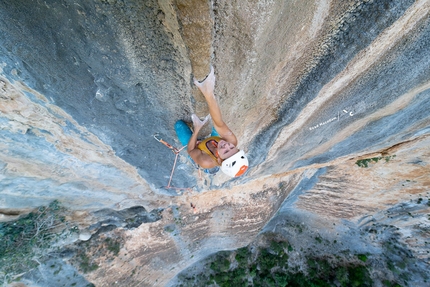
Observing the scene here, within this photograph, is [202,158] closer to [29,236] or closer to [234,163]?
[234,163]

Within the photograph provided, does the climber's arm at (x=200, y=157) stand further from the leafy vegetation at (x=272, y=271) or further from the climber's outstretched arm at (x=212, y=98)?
the leafy vegetation at (x=272, y=271)

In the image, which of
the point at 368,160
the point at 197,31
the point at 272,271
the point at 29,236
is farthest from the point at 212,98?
the point at 272,271

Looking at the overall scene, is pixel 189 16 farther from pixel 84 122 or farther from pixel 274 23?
pixel 84 122

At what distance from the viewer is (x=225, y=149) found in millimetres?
2059

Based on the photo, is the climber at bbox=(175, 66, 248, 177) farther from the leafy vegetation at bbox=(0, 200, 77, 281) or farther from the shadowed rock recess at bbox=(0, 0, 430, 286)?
the leafy vegetation at bbox=(0, 200, 77, 281)

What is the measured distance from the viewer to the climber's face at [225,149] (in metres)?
2.05

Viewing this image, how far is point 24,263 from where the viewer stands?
3.21m

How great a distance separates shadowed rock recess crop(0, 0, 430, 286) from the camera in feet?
4.11


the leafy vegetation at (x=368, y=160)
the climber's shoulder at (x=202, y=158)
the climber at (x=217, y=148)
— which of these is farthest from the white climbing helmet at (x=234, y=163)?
the leafy vegetation at (x=368, y=160)

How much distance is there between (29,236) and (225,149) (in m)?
3.13

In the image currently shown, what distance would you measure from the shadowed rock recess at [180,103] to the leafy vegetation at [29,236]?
131mm

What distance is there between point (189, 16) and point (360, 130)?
2.51 metres

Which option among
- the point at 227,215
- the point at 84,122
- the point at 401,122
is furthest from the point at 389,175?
the point at 84,122

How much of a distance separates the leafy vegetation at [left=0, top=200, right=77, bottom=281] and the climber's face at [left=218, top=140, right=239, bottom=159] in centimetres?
242
